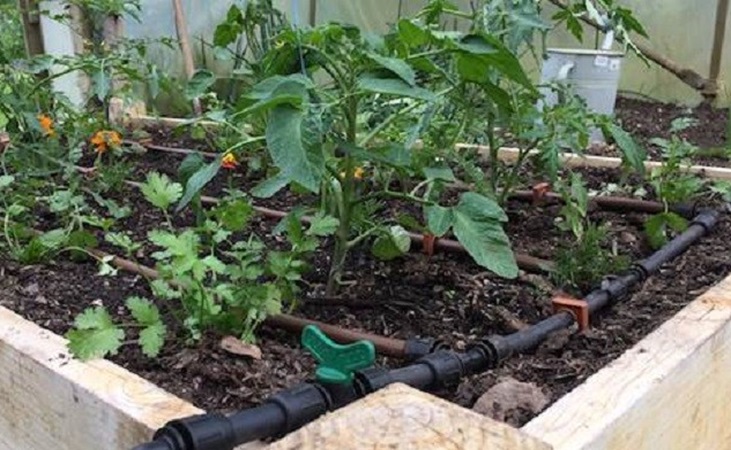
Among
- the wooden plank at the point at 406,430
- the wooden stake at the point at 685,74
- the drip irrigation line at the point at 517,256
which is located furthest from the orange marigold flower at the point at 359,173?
the wooden stake at the point at 685,74

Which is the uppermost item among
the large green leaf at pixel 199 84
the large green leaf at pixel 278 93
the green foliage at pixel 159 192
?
the large green leaf at pixel 278 93

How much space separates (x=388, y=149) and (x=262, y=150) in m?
1.09

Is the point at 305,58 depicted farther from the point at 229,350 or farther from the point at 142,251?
the point at 142,251

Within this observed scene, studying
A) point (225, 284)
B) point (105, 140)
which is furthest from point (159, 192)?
point (105, 140)

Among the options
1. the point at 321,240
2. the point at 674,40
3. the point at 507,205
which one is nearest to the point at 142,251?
the point at 321,240

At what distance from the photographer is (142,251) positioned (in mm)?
1624

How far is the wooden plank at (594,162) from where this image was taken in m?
2.02

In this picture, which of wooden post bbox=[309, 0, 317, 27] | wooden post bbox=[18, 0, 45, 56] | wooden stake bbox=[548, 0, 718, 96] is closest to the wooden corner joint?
wooden post bbox=[18, 0, 45, 56]

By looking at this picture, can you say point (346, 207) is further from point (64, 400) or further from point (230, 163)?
point (230, 163)

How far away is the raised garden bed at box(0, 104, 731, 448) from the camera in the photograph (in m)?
1.02

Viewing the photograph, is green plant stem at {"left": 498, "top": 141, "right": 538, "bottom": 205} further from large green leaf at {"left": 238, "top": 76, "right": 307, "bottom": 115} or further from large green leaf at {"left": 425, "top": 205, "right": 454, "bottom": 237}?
large green leaf at {"left": 238, "top": 76, "right": 307, "bottom": 115}

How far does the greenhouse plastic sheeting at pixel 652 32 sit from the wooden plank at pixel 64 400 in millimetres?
3001

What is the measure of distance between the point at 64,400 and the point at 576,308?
0.69 metres

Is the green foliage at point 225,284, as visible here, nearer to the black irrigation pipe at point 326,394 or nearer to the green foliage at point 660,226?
the black irrigation pipe at point 326,394
